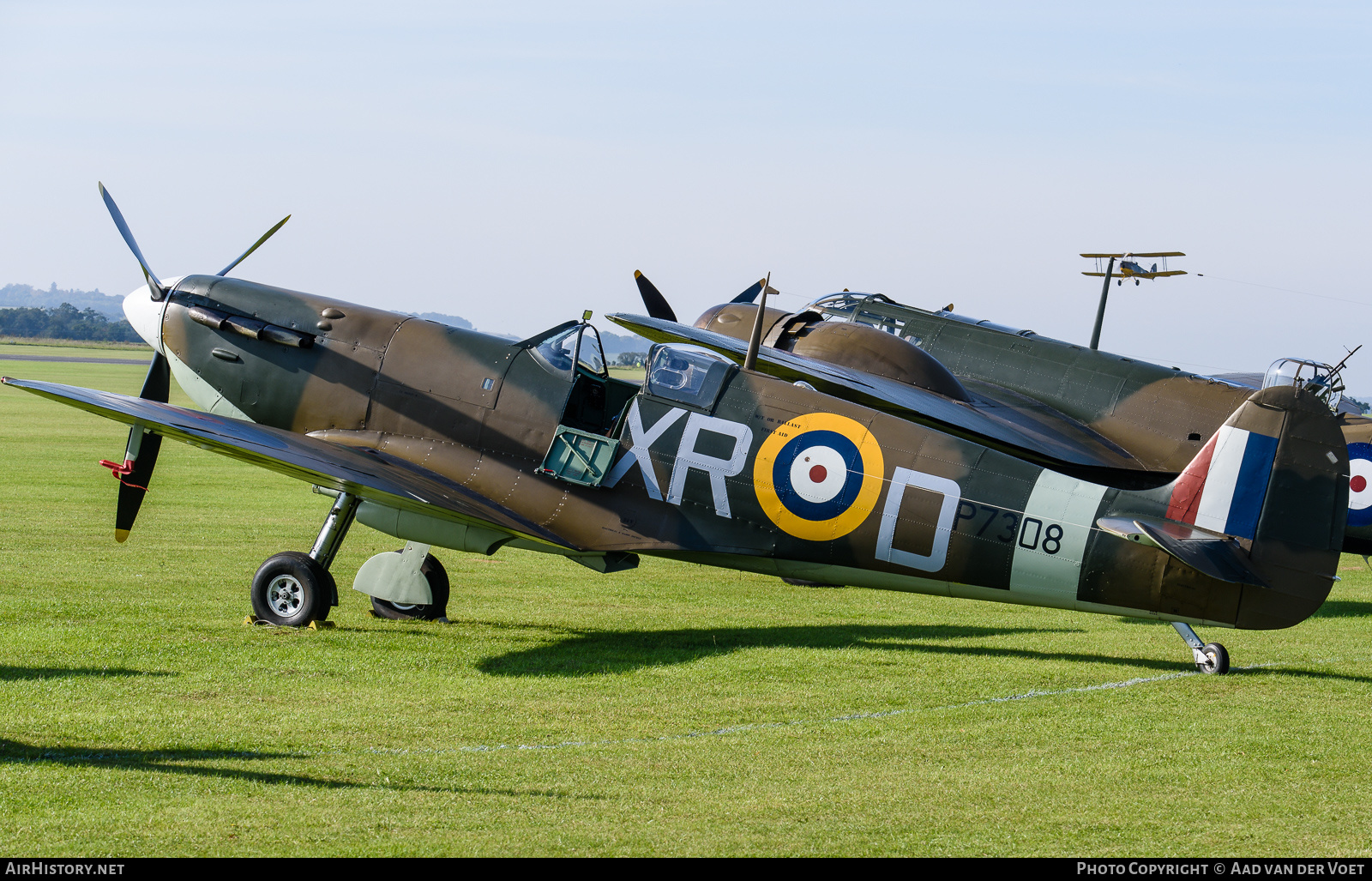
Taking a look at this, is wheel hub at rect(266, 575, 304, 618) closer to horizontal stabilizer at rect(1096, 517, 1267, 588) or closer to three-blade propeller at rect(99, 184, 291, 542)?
three-blade propeller at rect(99, 184, 291, 542)

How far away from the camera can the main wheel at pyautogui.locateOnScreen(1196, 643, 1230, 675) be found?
899 centimetres

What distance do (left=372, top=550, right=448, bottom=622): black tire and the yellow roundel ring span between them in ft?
9.41

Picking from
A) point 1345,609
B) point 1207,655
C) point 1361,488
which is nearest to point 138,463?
point 1207,655

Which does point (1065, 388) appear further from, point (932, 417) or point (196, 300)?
point (196, 300)

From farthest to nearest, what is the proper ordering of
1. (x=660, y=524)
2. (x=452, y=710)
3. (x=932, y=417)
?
(x=932, y=417), (x=660, y=524), (x=452, y=710)

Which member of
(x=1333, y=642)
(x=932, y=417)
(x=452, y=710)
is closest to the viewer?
(x=452, y=710)

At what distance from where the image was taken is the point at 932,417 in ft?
38.2

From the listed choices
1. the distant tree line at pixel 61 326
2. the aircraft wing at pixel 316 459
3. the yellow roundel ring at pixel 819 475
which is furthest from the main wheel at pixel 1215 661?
the distant tree line at pixel 61 326

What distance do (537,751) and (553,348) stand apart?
14.0 feet

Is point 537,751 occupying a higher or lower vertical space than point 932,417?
lower

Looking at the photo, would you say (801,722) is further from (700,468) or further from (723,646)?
(700,468)

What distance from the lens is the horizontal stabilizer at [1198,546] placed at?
7.86 metres

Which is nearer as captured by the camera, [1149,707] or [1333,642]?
[1149,707]
